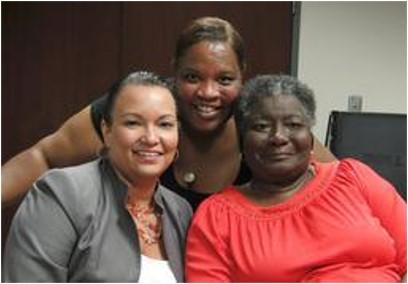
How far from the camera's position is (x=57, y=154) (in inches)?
74.7

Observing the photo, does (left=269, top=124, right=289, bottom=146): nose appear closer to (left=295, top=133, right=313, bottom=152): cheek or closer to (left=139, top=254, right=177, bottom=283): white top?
(left=295, top=133, right=313, bottom=152): cheek

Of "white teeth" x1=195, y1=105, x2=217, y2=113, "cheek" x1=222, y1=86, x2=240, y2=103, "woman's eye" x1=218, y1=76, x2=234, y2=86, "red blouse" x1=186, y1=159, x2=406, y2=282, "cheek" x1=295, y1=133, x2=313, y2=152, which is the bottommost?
"red blouse" x1=186, y1=159, x2=406, y2=282

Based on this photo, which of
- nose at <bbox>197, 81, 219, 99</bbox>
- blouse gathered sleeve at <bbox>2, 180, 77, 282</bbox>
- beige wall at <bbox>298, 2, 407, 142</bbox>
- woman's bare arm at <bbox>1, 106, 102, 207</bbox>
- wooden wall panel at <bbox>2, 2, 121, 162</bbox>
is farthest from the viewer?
wooden wall panel at <bbox>2, 2, 121, 162</bbox>

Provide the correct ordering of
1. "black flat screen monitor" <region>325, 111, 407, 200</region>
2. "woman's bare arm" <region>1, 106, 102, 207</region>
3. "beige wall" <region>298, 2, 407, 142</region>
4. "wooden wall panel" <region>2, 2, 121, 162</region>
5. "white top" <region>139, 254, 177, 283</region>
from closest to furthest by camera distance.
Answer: "white top" <region>139, 254, 177, 283</region>, "woman's bare arm" <region>1, 106, 102, 207</region>, "black flat screen monitor" <region>325, 111, 407, 200</region>, "beige wall" <region>298, 2, 407, 142</region>, "wooden wall panel" <region>2, 2, 121, 162</region>

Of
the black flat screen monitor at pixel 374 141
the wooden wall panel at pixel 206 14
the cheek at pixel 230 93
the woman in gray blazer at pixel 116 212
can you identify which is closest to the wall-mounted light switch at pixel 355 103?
the wooden wall panel at pixel 206 14

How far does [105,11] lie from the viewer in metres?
3.55

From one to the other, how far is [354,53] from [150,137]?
90.3 inches

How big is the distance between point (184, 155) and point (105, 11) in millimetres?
1947

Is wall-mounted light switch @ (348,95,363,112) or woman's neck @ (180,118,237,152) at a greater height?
woman's neck @ (180,118,237,152)

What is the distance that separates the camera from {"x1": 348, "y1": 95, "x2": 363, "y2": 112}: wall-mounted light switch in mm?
3436

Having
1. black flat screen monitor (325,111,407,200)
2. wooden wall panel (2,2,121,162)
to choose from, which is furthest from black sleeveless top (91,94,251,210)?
wooden wall panel (2,2,121,162)

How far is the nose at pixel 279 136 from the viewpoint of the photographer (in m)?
1.45

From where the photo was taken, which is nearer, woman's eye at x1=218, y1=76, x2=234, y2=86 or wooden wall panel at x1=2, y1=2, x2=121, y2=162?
woman's eye at x1=218, y1=76, x2=234, y2=86

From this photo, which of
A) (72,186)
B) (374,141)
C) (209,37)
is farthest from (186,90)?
(374,141)
